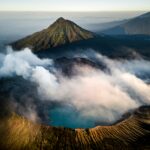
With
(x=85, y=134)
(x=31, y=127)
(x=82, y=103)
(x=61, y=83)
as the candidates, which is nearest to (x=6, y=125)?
(x=31, y=127)

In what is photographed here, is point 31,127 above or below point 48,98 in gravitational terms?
above

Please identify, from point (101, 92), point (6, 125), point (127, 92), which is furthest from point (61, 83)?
point (6, 125)

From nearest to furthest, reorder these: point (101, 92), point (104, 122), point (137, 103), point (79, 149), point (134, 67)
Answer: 1. point (79, 149)
2. point (104, 122)
3. point (137, 103)
4. point (101, 92)
5. point (134, 67)

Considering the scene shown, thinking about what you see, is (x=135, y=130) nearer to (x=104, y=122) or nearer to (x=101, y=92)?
(x=104, y=122)

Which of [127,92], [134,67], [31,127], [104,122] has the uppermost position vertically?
[31,127]

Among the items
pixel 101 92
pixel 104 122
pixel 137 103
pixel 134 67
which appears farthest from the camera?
pixel 134 67

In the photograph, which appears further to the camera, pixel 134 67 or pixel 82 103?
pixel 134 67
